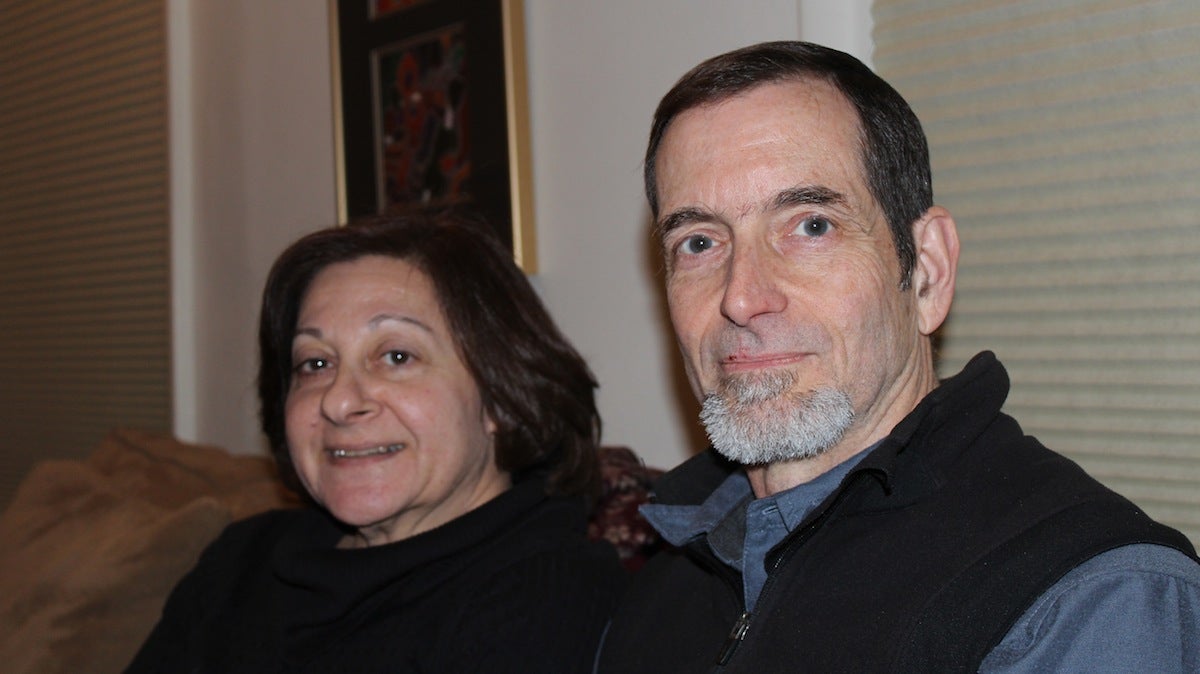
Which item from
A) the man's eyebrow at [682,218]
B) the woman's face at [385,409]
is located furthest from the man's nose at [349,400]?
the man's eyebrow at [682,218]

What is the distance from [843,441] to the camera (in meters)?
1.35

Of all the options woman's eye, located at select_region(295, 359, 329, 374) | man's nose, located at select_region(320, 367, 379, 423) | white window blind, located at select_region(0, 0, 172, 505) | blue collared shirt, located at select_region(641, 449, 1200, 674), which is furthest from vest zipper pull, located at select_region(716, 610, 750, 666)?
white window blind, located at select_region(0, 0, 172, 505)

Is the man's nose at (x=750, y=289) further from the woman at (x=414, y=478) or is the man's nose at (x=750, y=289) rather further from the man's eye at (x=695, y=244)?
the woman at (x=414, y=478)

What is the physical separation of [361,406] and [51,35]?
2788 mm

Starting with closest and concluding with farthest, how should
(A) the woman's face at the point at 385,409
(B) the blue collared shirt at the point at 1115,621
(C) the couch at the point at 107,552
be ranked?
(B) the blue collared shirt at the point at 1115,621, (A) the woman's face at the point at 385,409, (C) the couch at the point at 107,552

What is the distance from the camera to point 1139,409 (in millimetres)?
1678

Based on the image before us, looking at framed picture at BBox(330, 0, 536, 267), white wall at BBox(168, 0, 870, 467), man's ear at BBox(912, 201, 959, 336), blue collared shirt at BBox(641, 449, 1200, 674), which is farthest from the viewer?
framed picture at BBox(330, 0, 536, 267)

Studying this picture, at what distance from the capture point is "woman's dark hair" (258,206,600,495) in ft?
6.25

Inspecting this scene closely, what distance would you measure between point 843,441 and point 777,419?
10 cm

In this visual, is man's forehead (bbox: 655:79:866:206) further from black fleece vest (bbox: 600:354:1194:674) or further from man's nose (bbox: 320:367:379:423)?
man's nose (bbox: 320:367:379:423)

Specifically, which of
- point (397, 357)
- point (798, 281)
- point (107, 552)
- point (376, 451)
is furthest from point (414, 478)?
point (798, 281)

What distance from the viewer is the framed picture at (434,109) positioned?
2.48m

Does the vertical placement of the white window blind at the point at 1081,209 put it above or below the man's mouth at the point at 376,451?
above

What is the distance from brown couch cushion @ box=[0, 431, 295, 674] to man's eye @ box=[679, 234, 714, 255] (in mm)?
1200
